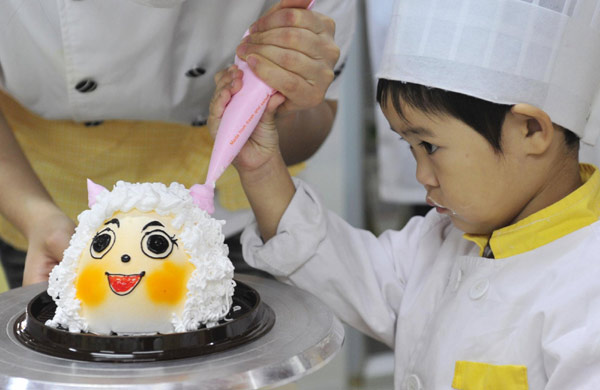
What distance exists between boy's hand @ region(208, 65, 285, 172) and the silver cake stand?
0.31 m

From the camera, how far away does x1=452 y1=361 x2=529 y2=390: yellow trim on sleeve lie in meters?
0.79

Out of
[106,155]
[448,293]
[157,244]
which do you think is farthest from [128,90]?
[448,293]

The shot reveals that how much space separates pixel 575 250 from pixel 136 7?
2.05 feet

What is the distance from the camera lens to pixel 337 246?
1003mm

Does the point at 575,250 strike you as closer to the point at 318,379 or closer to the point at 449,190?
the point at 449,190

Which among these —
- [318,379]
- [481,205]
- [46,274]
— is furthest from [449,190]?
[318,379]

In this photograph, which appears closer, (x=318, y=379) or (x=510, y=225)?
(x=510, y=225)

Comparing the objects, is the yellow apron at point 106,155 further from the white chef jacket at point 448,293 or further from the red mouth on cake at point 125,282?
the red mouth on cake at point 125,282

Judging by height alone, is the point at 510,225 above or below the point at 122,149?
above

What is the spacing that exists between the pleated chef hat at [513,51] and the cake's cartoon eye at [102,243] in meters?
0.38

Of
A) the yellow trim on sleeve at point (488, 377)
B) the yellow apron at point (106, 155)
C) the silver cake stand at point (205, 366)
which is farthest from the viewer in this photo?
the yellow apron at point (106, 155)

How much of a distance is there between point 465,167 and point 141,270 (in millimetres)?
385

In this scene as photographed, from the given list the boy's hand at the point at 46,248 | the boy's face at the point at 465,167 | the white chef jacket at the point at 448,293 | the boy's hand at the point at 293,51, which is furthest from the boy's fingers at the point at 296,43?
the boy's hand at the point at 46,248

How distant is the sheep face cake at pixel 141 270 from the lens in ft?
2.21
